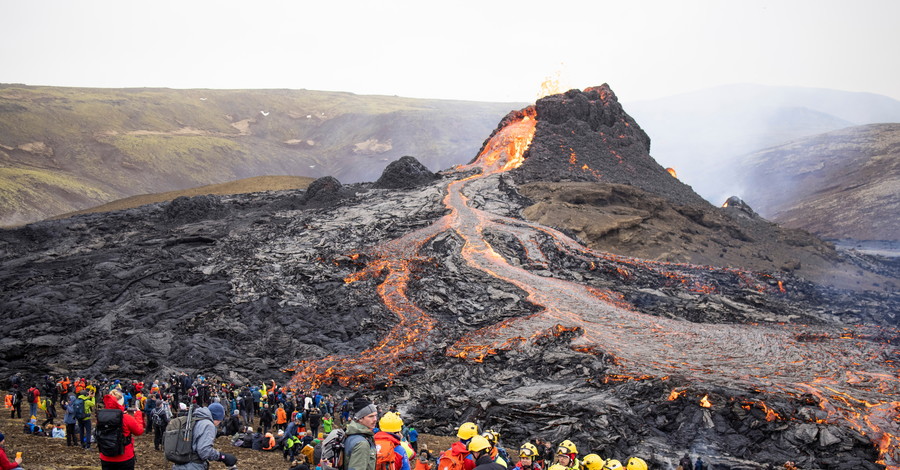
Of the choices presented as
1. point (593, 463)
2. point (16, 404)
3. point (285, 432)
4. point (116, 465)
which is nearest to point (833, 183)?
point (285, 432)

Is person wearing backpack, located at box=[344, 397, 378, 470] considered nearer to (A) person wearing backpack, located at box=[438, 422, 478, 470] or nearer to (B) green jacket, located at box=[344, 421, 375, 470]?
(B) green jacket, located at box=[344, 421, 375, 470]

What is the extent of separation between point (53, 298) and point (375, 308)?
60.6ft

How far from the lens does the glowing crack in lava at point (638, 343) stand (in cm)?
2356

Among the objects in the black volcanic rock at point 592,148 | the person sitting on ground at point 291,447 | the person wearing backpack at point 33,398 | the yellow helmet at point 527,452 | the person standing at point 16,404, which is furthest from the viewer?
the black volcanic rock at point 592,148

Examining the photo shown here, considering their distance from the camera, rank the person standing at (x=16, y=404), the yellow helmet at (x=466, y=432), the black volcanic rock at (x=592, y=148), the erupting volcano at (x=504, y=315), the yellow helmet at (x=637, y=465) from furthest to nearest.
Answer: the black volcanic rock at (x=592, y=148)
the erupting volcano at (x=504, y=315)
the person standing at (x=16, y=404)
the yellow helmet at (x=637, y=465)
the yellow helmet at (x=466, y=432)

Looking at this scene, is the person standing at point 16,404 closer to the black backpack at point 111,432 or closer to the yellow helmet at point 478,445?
the black backpack at point 111,432

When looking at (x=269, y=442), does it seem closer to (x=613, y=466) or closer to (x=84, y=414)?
(x=84, y=414)

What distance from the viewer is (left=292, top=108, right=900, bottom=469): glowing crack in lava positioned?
77.3ft

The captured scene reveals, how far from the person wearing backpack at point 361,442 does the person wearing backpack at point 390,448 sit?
213 millimetres

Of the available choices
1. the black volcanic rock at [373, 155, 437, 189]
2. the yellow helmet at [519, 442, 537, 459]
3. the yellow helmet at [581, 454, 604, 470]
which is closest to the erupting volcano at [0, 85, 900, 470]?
the black volcanic rock at [373, 155, 437, 189]

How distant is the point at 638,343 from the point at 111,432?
25683 mm

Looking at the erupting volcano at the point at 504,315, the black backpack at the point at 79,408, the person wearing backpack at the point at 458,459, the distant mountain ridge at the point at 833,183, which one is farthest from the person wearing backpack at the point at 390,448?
the distant mountain ridge at the point at 833,183

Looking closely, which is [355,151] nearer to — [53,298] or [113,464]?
[53,298]

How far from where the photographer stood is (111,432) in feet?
28.6
